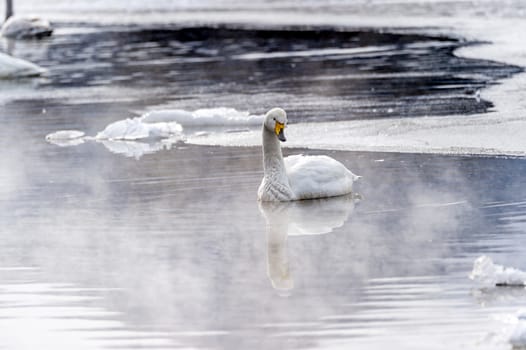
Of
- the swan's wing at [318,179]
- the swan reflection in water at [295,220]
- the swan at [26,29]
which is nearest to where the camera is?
the swan reflection in water at [295,220]

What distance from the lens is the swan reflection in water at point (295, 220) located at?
31.4ft

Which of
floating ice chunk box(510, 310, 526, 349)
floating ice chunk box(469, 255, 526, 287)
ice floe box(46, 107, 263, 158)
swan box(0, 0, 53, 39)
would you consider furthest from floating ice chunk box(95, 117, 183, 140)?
swan box(0, 0, 53, 39)

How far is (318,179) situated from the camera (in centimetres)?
1178

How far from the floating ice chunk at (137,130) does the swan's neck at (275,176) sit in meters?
5.23

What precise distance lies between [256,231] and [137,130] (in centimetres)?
642

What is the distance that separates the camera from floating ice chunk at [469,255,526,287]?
8.14 metres

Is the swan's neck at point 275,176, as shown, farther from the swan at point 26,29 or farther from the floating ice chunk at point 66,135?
the swan at point 26,29

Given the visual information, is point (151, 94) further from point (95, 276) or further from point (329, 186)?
point (95, 276)

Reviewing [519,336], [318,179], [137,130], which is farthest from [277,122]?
[519,336]

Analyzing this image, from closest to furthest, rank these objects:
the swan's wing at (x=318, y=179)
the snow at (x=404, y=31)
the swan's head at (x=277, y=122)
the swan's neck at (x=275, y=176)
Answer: the swan's neck at (x=275, y=176) < the swan's wing at (x=318, y=179) < the swan's head at (x=277, y=122) < the snow at (x=404, y=31)

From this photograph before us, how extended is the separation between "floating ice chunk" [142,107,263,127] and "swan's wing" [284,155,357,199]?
538 centimetres

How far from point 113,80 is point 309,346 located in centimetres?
1808

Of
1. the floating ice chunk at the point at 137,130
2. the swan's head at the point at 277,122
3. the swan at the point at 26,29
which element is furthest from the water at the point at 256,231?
the swan at the point at 26,29

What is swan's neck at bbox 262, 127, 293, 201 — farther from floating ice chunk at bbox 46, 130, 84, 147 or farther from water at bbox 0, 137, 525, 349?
floating ice chunk at bbox 46, 130, 84, 147
